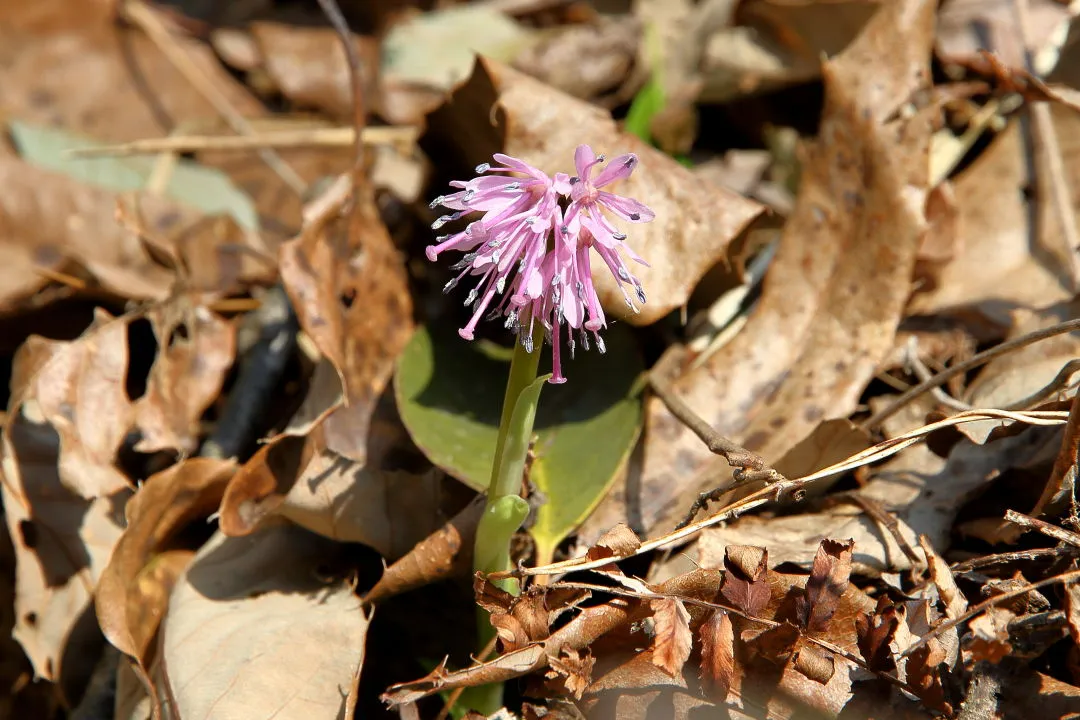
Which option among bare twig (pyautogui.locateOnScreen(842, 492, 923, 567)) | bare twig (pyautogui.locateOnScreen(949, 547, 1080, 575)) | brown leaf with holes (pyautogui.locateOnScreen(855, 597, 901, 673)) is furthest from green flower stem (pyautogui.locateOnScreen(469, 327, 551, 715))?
bare twig (pyautogui.locateOnScreen(949, 547, 1080, 575))

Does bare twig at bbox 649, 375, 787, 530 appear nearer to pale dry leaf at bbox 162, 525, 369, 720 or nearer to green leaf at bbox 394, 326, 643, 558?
green leaf at bbox 394, 326, 643, 558

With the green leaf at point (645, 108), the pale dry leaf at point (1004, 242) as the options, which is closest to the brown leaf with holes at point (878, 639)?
the pale dry leaf at point (1004, 242)

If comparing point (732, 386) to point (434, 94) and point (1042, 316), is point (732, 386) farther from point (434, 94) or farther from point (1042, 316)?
point (434, 94)

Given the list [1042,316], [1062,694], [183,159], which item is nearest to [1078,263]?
[1042,316]

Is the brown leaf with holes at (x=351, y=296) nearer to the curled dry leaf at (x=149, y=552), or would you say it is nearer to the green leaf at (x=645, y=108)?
the curled dry leaf at (x=149, y=552)

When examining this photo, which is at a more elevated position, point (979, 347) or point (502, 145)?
point (502, 145)

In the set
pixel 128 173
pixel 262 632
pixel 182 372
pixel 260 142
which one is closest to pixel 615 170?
pixel 262 632
